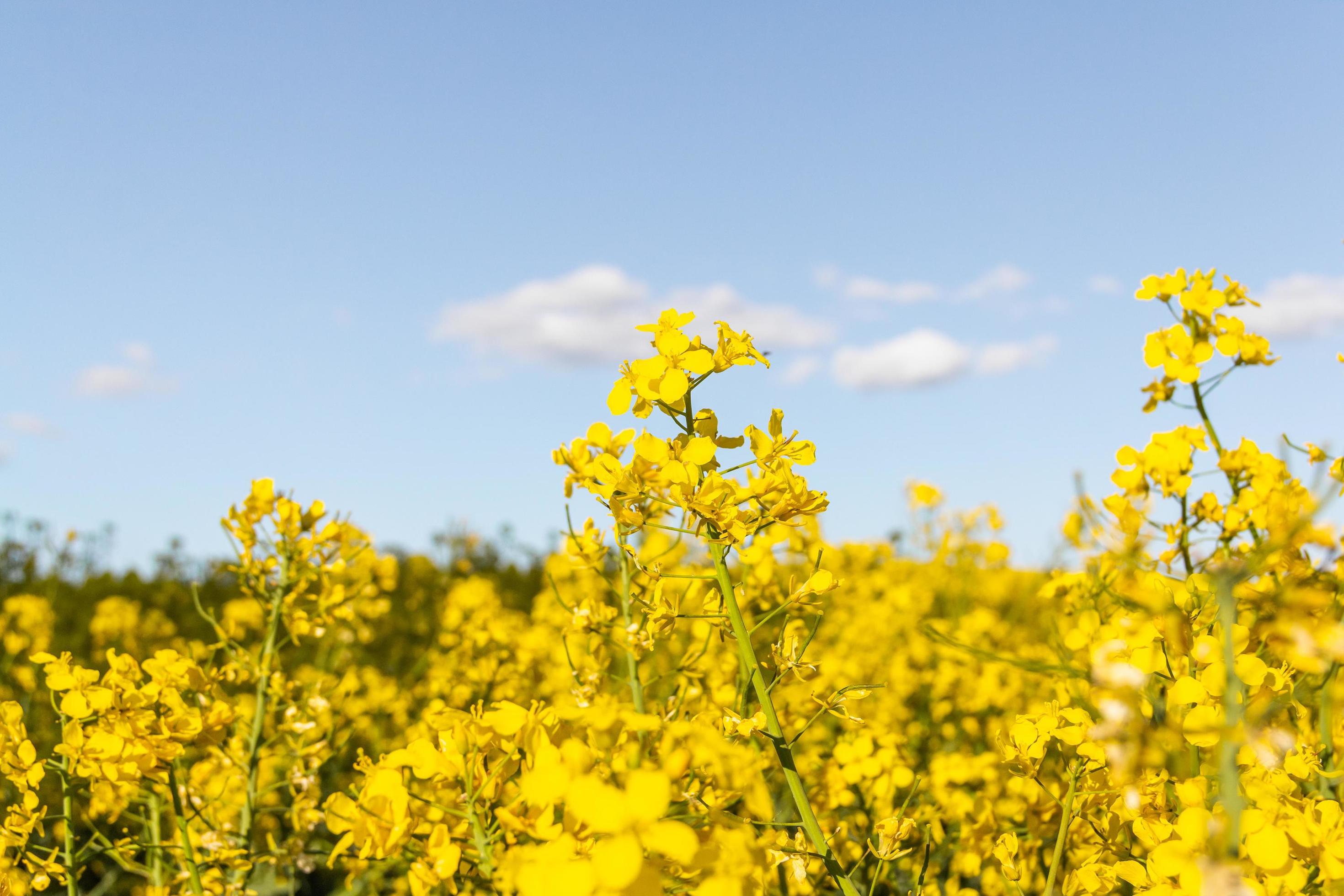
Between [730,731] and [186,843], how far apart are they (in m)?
1.19

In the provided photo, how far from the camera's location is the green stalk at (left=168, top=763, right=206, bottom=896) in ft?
6.64

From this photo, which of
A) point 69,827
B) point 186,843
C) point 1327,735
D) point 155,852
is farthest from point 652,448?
point 155,852

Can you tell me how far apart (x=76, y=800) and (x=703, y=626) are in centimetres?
303

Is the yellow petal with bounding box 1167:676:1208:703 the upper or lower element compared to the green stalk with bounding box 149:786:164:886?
upper

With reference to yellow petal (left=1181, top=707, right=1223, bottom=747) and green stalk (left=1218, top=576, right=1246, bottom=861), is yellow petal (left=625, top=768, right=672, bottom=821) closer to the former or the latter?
green stalk (left=1218, top=576, right=1246, bottom=861)

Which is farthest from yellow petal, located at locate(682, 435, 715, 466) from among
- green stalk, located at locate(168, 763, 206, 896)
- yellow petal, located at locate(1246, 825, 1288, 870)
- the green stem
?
green stalk, located at locate(168, 763, 206, 896)

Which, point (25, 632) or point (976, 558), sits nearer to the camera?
point (25, 632)

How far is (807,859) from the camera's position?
1.76 m

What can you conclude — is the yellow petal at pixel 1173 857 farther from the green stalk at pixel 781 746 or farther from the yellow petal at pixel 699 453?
the yellow petal at pixel 699 453

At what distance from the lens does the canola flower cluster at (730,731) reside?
1188mm

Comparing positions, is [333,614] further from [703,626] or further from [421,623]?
[421,623]

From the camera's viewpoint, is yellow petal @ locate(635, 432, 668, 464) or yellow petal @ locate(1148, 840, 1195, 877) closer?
yellow petal @ locate(1148, 840, 1195, 877)

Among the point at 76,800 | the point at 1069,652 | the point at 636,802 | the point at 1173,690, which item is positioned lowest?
the point at 76,800

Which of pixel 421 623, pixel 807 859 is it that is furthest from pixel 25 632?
pixel 807 859
